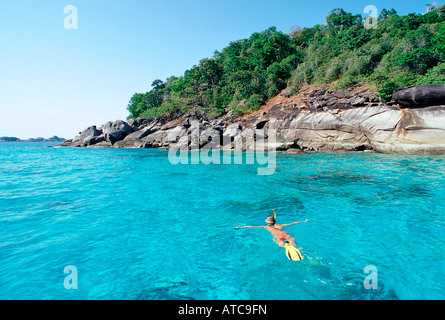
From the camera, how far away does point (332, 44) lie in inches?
1453

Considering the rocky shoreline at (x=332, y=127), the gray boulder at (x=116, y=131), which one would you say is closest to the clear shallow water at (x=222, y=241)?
the rocky shoreline at (x=332, y=127)

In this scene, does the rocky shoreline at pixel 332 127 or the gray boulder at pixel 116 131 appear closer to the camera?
the rocky shoreline at pixel 332 127

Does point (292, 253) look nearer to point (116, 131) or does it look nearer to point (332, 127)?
point (332, 127)

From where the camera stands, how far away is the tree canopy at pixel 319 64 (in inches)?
921

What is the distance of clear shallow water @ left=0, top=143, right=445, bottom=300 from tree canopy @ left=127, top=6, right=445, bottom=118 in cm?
1997

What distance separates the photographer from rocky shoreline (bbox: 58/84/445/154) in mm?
17469

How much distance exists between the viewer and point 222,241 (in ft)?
18.0

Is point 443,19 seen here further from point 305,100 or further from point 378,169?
point 378,169

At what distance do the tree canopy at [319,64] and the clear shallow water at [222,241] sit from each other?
786 inches

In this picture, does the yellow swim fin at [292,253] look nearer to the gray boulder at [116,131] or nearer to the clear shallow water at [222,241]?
the clear shallow water at [222,241]

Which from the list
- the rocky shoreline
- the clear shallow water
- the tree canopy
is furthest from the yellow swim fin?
the tree canopy

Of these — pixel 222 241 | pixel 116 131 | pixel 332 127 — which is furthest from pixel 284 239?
pixel 116 131

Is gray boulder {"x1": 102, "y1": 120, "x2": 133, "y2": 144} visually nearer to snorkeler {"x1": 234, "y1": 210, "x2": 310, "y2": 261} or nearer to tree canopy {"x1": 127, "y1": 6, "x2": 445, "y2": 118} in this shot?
tree canopy {"x1": 127, "y1": 6, "x2": 445, "y2": 118}
